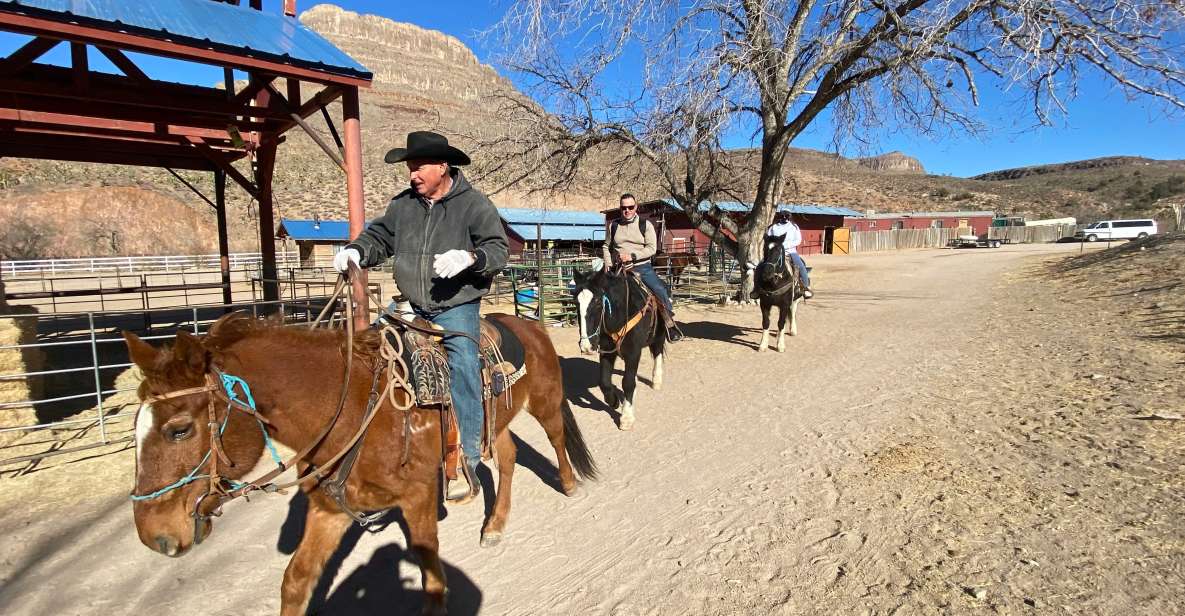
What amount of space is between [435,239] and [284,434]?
1.17 m

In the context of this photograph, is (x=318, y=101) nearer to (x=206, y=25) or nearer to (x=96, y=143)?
(x=206, y=25)

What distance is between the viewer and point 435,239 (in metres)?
2.81

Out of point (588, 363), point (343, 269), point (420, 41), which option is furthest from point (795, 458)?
point (420, 41)

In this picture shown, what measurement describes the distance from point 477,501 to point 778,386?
4495mm

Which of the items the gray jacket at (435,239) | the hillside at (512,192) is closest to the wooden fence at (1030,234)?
the hillside at (512,192)

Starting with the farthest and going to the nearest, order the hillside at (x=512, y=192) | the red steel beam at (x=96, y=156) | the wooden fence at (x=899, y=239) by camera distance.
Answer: the wooden fence at (x=899, y=239), the hillside at (x=512, y=192), the red steel beam at (x=96, y=156)

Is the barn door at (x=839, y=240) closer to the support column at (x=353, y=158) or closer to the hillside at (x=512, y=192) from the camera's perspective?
the hillside at (x=512, y=192)

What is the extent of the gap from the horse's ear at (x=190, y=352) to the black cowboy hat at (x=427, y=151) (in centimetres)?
121

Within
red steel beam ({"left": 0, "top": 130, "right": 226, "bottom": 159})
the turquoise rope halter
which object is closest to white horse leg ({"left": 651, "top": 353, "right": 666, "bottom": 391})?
the turquoise rope halter

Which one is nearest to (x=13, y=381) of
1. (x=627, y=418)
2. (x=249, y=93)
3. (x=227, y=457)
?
(x=249, y=93)

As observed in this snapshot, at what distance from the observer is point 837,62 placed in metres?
11.0

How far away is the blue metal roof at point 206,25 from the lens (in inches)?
200

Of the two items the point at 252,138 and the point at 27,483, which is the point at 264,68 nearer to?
the point at 252,138

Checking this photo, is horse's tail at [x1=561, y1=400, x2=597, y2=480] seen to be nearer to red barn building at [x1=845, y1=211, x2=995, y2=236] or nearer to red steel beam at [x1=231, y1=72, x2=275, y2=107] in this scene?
red steel beam at [x1=231, y1=72, x2=275, y2=107]
